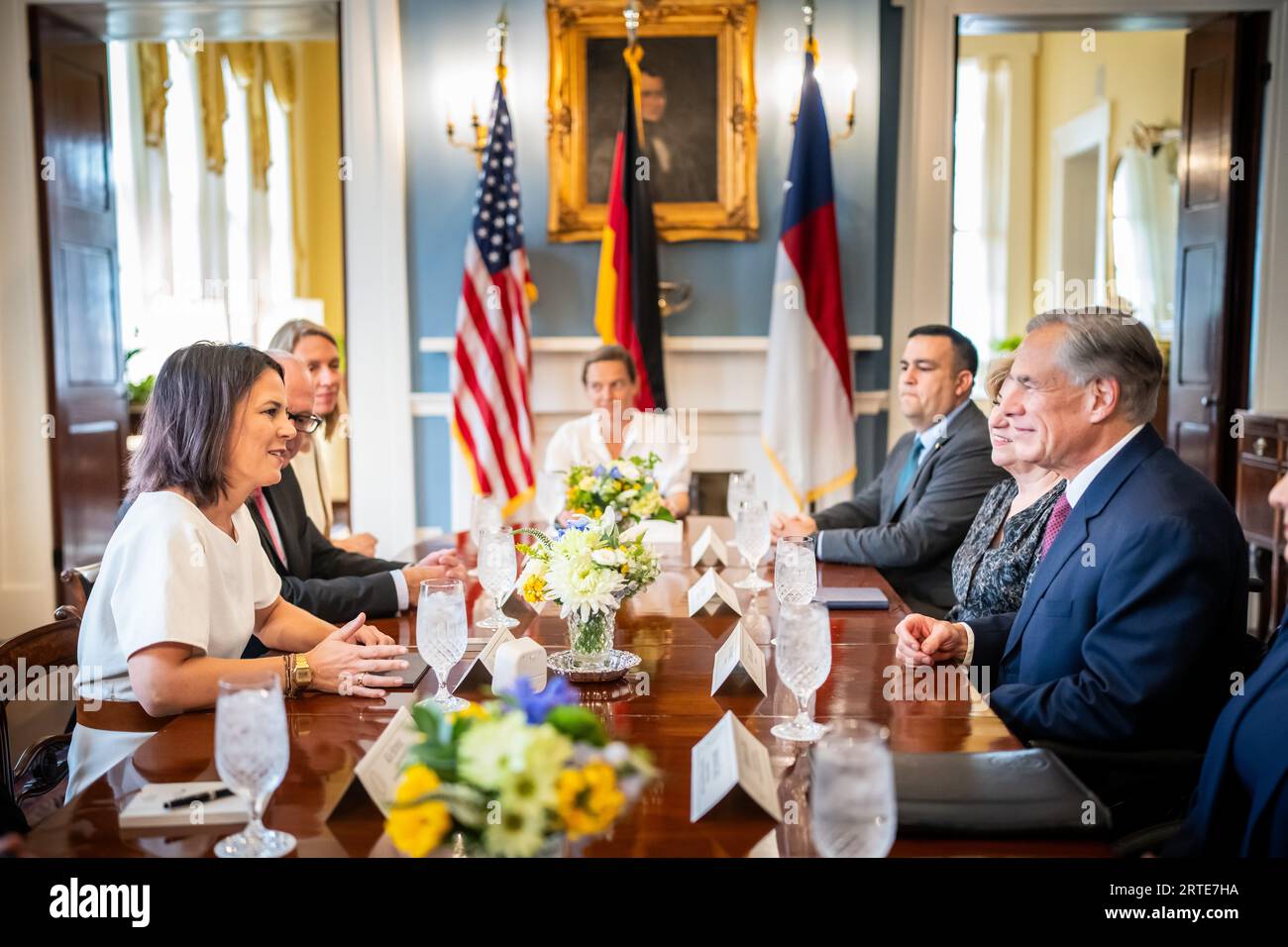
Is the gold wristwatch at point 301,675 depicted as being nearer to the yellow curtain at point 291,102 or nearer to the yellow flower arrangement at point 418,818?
the yellow flower arrangement at point 418,818

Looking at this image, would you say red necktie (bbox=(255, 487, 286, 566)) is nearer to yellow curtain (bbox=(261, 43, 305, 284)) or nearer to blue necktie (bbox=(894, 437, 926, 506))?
blue necktie (bbox=(894, 437, 926, 506))

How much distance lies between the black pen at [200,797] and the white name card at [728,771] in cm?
56

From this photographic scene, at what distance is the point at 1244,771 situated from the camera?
1.57 m

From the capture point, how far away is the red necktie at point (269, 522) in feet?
8.84

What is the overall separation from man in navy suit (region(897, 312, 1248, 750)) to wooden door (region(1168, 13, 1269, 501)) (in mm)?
3737

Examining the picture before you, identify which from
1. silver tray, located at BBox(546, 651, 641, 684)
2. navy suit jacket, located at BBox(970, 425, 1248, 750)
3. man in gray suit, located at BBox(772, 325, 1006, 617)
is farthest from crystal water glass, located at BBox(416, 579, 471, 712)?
man in gray suit, located at BBox(772, 325, 1006, 617)

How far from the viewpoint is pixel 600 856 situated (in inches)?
46.8

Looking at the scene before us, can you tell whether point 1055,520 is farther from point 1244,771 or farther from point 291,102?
point 291,102

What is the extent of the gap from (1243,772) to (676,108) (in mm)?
4065

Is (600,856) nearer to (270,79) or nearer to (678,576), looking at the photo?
(678,576)

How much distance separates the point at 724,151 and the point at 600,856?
4252mm

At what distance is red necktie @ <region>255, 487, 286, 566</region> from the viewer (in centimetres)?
270

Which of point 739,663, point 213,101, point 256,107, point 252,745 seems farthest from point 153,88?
point 252,745
